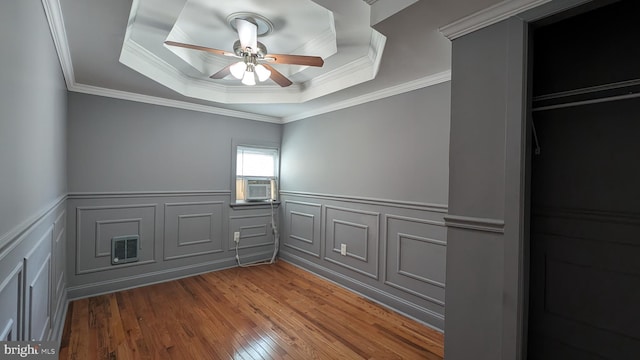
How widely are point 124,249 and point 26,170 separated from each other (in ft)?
7.67

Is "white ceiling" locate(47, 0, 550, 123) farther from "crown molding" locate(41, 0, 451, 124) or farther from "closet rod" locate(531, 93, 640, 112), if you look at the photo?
"closet rod" locate(531, 93, 640, 112)

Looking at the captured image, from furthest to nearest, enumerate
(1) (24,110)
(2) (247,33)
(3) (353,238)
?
(3) (353,238) < (2) (247,33) < (1) (24,110)

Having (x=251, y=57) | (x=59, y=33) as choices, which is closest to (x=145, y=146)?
(x=59, y=33)

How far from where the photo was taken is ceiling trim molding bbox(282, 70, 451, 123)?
2.51 metres

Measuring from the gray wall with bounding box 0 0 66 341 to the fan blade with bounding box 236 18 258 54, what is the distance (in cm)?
107

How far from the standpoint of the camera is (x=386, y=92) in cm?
298

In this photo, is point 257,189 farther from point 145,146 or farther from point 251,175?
point 145,146

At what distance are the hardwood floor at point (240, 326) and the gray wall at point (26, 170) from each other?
0.56 meters

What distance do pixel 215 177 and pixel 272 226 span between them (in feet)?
3.83

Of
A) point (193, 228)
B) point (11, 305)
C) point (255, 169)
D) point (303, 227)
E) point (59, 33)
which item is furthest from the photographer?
point (255, 169)

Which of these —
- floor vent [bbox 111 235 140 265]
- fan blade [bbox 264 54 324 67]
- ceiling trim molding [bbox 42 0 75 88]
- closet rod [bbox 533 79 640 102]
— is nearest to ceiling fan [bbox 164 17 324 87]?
fan blade [bbox 264 54 324 67]

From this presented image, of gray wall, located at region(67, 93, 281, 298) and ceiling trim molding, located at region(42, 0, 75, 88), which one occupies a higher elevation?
ceiling trim molding, located at region(42, 0, 75, 88)

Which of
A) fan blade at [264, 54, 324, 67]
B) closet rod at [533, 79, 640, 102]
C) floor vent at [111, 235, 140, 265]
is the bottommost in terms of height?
floor vent at [111, 235, 140, 265]

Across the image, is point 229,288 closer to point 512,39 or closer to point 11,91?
point 11,91
